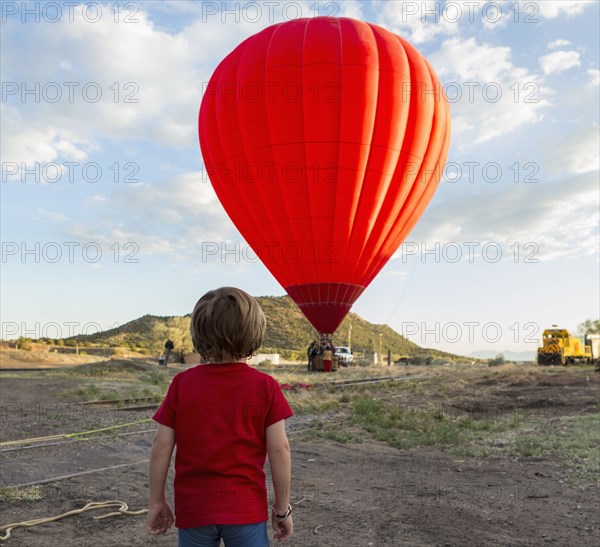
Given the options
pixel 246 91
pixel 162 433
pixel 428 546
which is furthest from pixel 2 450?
pixel 246 91

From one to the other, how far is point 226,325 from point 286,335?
299 ft

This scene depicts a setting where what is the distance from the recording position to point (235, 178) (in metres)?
20.5

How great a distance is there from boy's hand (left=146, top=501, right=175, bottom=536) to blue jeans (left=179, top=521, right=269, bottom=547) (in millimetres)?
153

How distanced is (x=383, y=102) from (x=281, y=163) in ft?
12.9

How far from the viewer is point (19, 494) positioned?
7.02 meters

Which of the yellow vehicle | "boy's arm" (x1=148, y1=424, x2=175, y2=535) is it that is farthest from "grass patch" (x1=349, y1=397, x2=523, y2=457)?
the yellow vehicle

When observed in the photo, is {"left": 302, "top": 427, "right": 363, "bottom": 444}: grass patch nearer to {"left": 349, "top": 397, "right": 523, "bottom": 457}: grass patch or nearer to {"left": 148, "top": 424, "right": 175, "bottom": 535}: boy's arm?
{"left": 349, "top": 397, "right": 523, "bottom": 457}: grass patch

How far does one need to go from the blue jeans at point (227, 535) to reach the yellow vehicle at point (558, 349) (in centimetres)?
5112

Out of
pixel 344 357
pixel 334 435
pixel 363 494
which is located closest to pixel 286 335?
pixel 344 357

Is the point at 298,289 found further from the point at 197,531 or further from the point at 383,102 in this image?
the point at 197,531

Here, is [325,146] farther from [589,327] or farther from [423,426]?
[589,327]

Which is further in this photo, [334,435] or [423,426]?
[423,426]

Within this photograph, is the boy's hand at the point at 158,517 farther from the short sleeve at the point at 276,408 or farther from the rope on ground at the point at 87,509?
the rope on ground at the point at 87,509

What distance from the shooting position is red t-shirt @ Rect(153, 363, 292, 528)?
2922mm
